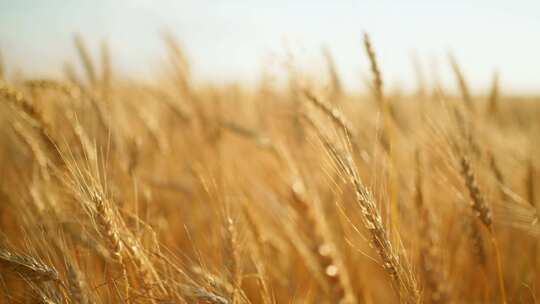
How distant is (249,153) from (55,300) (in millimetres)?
2004

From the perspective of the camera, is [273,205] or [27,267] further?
[273,205]

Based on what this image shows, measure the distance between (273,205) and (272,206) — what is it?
0.02 meters

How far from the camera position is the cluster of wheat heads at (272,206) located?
72cm

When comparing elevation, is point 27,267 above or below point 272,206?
above

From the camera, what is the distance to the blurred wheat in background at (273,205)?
0.72 metres

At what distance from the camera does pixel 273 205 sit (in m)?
1.30

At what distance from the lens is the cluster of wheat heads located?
720 millimetres

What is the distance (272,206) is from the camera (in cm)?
132

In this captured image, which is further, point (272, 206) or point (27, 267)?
point (272, 206)

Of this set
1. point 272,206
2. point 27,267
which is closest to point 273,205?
point 272,206

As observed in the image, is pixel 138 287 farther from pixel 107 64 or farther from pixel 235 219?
pixel 107 64

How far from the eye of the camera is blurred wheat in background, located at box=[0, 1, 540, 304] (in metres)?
0.72

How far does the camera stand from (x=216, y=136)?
1.97 m

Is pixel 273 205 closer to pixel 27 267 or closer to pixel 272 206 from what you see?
pixel 272 206
